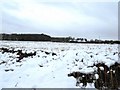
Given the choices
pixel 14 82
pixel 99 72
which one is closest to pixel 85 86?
pixel 99 72

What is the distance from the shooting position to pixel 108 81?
7266mm

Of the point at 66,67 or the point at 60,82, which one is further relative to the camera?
the point at 66,67

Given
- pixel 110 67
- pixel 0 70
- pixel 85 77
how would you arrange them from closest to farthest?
pixel 85 77, pixel 110 67, pixel 0 70

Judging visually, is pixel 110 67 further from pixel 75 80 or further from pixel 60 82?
pixel 60 82

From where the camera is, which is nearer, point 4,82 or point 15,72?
point 4,82

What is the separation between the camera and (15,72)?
356 inches

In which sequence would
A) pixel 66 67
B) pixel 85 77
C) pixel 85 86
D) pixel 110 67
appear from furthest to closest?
pixel 66 67 → pixel 110 67 → pixel 85 77 → pixel 85 86

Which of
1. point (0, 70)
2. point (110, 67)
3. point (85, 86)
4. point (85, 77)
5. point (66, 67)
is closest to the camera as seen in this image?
point (85, 86)

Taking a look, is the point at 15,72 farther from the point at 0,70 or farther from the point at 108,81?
the point at 108,81

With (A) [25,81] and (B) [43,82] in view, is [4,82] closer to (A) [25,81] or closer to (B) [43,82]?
(A) [25,81]

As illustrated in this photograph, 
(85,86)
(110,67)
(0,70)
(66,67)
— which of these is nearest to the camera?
(85,86)

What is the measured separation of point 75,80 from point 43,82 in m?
1.09

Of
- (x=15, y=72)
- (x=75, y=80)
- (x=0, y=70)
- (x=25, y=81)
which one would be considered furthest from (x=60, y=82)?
(x=0, y=70)

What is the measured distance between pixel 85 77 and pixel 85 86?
547 millimetres
